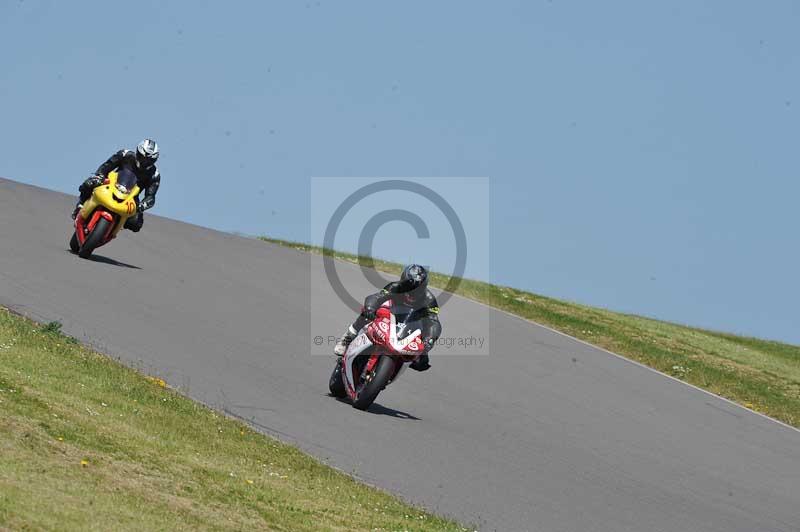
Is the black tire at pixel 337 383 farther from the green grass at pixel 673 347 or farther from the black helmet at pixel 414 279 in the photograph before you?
the green grass at pixel 673 347

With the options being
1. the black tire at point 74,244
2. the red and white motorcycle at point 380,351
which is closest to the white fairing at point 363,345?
the red and white motorcycle at point 380,351

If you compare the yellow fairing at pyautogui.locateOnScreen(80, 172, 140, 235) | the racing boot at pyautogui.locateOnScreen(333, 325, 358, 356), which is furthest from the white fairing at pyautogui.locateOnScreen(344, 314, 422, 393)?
the yellow fairing at pyautogui.locateOnScreen(80, 172, 140, 235)

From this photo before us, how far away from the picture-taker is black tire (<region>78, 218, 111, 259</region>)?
69.6 feet

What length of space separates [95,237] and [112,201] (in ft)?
2.61

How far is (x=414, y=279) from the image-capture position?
14.8m

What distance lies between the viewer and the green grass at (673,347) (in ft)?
78.5

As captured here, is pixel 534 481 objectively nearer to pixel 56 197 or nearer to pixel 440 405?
pixel 440 405

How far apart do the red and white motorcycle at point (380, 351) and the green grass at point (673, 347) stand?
9.52 meters

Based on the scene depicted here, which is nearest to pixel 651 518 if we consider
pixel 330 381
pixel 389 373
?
pixel 389 373

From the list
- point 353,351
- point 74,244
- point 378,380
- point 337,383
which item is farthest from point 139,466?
point 74,244

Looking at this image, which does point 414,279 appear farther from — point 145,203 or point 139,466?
point 145,203

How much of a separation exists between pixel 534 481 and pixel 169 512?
5.59m

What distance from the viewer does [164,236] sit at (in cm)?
2833

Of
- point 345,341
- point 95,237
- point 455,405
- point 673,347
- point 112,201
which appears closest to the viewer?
point 345,341
